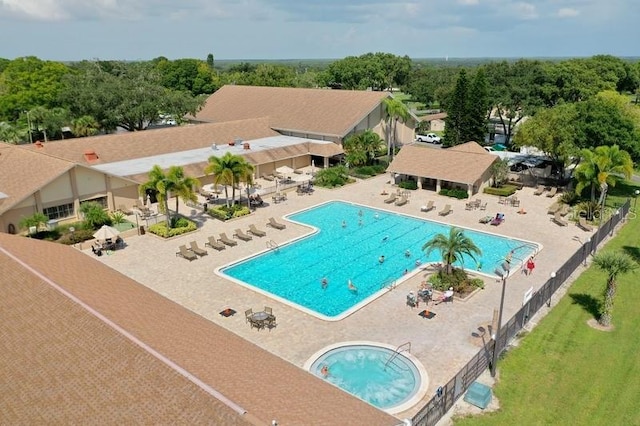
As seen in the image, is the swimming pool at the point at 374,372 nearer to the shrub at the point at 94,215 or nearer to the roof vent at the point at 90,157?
the shrub at the point at 94,215

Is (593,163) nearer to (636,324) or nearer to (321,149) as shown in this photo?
(636,324)

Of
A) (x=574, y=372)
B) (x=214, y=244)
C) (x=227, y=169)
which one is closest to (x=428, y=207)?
(x=227, y=169)

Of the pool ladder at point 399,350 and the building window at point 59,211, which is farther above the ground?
the building window at point 59,211

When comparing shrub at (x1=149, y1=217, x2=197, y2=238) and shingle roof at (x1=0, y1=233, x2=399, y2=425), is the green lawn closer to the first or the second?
shingle roof at (x1=0, y1=233, x2=399, y2=425)

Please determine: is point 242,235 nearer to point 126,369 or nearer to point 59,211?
point 59,211

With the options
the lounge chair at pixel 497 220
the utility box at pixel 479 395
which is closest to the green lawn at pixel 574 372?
the utility box at pixel 479 395

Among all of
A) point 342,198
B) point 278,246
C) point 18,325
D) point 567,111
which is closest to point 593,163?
point 567,111
